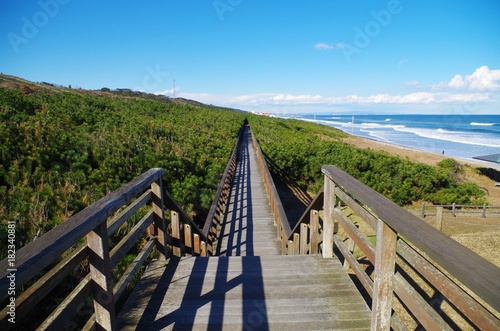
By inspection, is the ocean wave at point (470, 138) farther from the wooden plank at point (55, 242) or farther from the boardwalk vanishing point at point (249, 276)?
the wooden plank at point (55, 242)

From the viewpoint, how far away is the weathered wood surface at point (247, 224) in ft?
20.0

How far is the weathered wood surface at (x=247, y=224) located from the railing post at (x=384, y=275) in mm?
3953

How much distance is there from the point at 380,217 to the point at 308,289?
1340 mm

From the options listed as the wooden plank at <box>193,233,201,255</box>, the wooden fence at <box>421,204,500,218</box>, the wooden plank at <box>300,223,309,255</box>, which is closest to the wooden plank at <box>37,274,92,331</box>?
the wooden plank at <box>193,233,201,255</box>

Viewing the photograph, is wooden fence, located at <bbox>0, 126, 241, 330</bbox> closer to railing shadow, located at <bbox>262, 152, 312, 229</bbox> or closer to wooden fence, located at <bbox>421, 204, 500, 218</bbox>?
railing shadow, located at <bbox>262, 152, 312, 229</bbox>

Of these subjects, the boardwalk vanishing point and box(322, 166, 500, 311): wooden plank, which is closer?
box(322, 166, 500, 311): wooden plank

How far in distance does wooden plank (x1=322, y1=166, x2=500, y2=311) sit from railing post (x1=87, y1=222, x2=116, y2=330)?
63.1 inches

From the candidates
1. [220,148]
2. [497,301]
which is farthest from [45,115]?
[497,301]

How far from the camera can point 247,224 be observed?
7.33 m

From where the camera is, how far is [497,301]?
0.94 m

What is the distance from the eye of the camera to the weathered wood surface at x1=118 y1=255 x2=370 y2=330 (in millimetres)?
2389

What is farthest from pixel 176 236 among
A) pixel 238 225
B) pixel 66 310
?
pixel 238 225

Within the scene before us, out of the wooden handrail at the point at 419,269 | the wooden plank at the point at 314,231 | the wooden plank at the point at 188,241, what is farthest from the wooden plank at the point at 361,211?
the wooden plank at the point at 188,241

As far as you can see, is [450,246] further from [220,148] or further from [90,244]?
[220,148]
